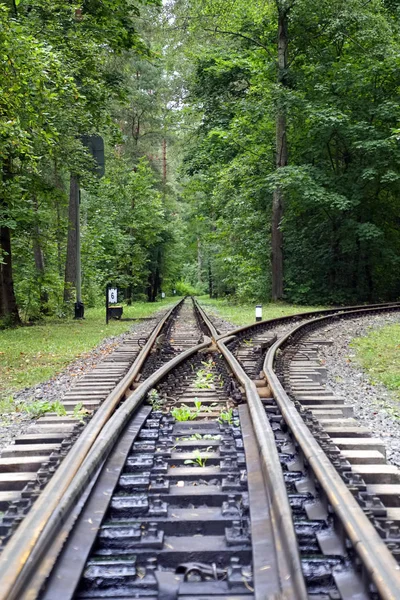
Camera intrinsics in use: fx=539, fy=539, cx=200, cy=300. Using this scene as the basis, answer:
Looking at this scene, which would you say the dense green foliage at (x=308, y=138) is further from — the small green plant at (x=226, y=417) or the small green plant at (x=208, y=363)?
the small green plant at (x=226, y=417)

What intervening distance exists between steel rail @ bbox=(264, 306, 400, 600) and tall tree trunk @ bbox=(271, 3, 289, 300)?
19.2 metres

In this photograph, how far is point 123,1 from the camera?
45.9ft

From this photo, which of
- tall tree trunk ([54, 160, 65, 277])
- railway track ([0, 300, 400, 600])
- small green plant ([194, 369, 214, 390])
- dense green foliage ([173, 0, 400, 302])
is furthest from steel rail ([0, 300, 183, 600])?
dense green foliage ([173, 0, 400, 302])

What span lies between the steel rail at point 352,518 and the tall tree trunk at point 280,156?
19.2m

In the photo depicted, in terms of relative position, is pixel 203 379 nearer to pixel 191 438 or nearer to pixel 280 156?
pixel 191 438

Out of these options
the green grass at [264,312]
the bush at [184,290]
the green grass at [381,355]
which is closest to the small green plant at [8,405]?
the green grass at [381,355]

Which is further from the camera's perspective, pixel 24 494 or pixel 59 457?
pixel 59 457

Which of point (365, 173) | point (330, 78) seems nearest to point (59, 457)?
point (365, 173)

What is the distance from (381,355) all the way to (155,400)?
5497 mm

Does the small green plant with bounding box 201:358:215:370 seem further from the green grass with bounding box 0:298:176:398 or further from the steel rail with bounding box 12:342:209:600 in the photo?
the steel rail with bounding box 12:342:209:600

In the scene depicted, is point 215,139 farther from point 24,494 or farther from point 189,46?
point 24,494

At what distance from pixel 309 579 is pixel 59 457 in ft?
5.93

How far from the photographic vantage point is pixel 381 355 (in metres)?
9.30

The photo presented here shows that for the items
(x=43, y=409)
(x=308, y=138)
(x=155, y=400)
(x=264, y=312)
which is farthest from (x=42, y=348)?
(x=308, y=138)
